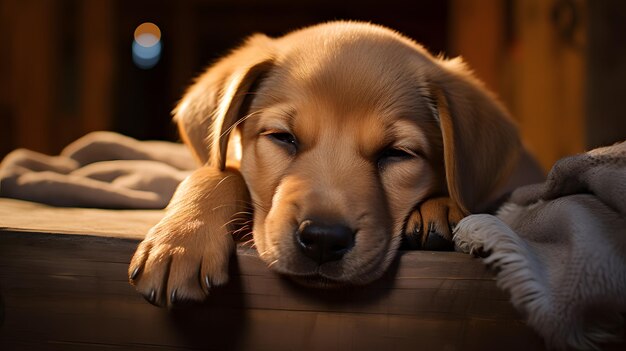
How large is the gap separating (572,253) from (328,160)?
85cm

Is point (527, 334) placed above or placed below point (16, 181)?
above

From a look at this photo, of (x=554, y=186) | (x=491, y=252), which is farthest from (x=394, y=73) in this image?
(x=491, y=252)

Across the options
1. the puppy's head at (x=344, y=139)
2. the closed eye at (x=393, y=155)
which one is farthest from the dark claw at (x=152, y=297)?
the closed eye at (x=393, y=155)

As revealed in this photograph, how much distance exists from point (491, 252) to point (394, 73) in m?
0.97

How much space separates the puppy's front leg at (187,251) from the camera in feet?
5.88

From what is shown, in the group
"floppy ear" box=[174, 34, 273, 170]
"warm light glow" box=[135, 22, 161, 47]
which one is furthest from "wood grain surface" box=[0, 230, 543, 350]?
"warm light glow" box=[135, 22, 161, 47]

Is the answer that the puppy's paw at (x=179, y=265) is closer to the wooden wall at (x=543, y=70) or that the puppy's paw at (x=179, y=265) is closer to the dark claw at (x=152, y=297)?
the dark claw at (x=152, y=297)

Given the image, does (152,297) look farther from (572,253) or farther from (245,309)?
(572,253)

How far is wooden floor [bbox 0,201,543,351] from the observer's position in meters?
1.78

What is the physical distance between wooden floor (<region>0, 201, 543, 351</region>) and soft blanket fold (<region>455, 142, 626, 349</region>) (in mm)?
100

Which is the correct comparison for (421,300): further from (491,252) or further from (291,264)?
(291,264)

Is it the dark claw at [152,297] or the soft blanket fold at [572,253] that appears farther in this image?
the dark claw at [152,297]

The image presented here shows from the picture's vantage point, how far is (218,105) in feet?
8.73

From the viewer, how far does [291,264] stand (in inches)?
73.4
